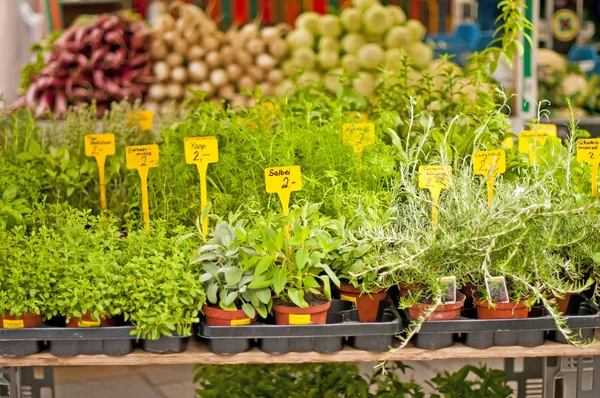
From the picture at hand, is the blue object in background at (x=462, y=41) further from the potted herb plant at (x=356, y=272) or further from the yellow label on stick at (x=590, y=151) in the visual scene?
the potted herb plant at (x=356, y=272)

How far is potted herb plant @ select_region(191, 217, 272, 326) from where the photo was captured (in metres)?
1.60

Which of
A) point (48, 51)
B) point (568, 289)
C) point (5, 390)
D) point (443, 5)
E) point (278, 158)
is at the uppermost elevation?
point (443, 5)

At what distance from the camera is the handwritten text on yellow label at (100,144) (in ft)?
6.89

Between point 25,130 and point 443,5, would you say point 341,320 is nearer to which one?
point 25,130

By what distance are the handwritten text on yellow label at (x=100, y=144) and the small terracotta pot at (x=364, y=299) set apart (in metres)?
0.87

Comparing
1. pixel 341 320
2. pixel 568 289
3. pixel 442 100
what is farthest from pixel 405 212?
pixel 442 100

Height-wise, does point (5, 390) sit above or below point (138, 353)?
below

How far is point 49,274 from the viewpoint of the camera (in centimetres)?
160

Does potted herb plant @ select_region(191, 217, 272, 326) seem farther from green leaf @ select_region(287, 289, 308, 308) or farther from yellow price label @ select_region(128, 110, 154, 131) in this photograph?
yellow price label @ select_region(128, 110, 154, 131)

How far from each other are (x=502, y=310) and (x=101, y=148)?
4.15ft

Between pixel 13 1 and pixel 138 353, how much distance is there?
3702 mm

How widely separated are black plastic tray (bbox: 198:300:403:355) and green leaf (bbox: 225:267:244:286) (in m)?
0.11

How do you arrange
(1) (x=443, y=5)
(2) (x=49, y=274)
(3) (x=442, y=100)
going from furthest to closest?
(1) (x=443, y=5)
(3) (x=442, y=100)
(2) (x=49, y=274)

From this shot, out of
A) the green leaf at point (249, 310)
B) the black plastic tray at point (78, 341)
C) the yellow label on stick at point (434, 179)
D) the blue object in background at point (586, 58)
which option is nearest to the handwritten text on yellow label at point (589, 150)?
the yellow label on stick at point (434, 179)
